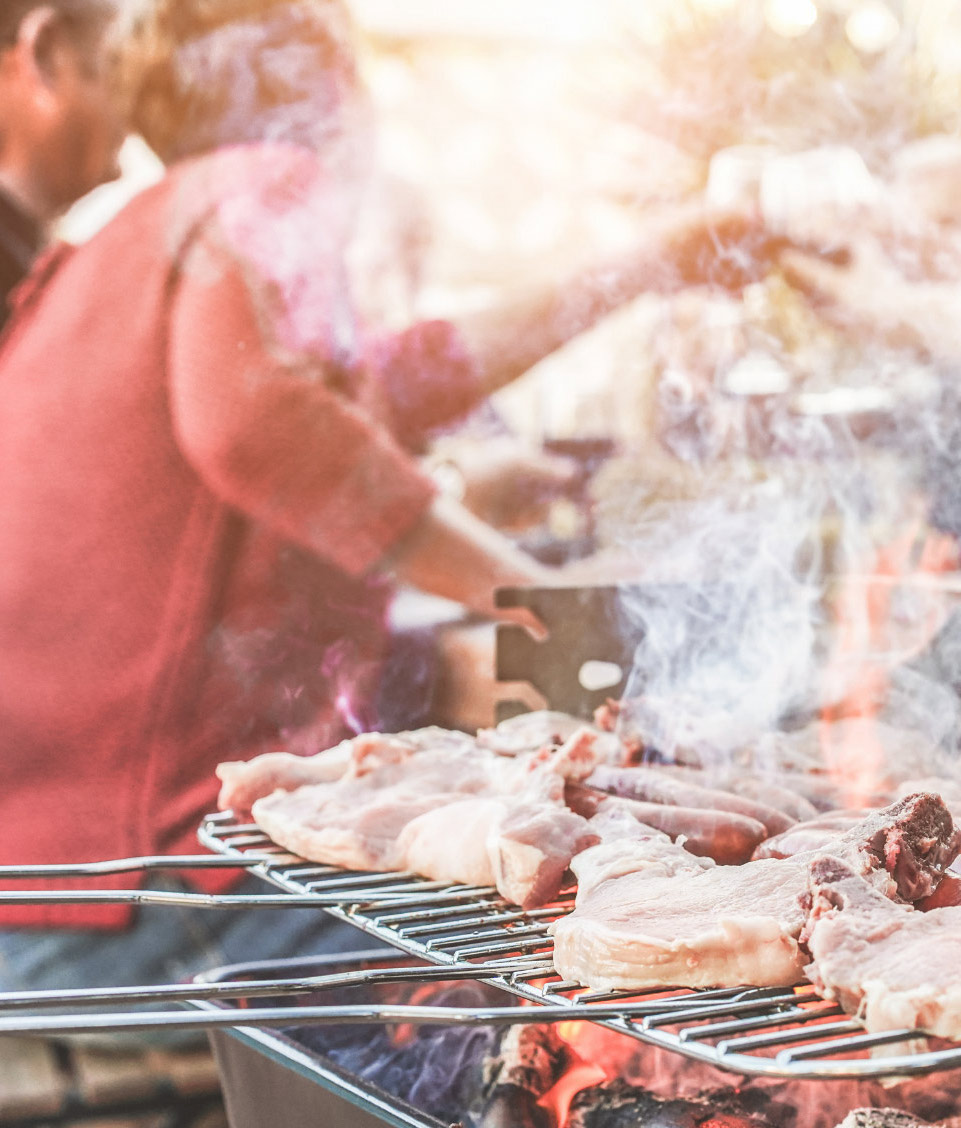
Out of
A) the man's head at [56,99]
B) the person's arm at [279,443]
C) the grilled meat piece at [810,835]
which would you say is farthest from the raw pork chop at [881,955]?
the man's head at [56,99]

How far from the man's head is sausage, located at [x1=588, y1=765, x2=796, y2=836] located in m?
1.97

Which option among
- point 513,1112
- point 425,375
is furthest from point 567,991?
point 425,375

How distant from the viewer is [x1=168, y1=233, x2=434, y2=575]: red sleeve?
2.12m

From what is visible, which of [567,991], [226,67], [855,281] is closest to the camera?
[567,991]

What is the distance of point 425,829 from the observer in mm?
1438

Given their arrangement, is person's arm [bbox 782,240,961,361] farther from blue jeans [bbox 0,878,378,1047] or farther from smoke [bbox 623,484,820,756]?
blue jeans [bbox 0,878,378,1047]

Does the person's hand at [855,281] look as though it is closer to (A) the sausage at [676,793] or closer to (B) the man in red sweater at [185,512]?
(B) the man in red sweater at [185,512]

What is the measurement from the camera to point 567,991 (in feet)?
3.55

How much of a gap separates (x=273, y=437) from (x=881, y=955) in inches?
59.3

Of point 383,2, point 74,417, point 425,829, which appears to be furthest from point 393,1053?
point 383,2

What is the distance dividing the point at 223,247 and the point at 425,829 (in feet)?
4.36

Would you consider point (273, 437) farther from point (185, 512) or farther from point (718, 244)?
point (718, 244)

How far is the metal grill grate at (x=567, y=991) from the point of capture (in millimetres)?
851

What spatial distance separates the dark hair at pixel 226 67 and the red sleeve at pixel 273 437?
20.8 inches
